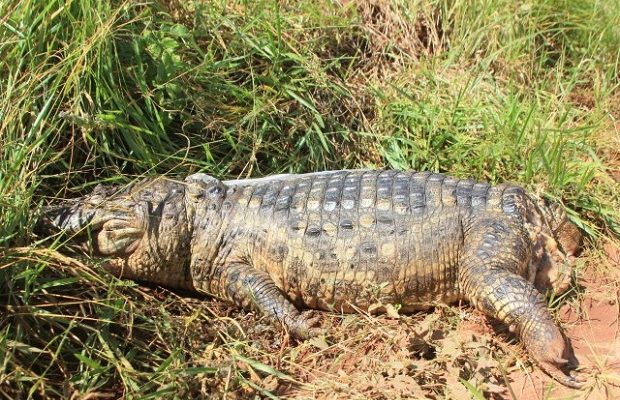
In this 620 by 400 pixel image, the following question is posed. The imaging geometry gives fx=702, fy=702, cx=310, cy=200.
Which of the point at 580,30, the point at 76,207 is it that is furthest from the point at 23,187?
the point at 580,30

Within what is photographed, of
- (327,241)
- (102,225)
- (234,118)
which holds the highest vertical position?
(234,118)

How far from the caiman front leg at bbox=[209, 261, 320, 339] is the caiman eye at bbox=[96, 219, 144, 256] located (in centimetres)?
46

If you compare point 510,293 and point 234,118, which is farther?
point 234,118

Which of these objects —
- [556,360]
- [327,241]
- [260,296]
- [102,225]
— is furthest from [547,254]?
[102,225]

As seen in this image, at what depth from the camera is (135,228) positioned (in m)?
3.47

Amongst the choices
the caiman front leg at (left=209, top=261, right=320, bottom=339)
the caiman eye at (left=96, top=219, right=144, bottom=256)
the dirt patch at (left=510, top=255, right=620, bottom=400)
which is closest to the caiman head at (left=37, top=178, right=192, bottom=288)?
the caiman eye at (left=96, top=219, right=144, bottom=256)

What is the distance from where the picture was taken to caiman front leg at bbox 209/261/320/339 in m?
3.33

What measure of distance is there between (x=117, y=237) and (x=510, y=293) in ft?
6.18

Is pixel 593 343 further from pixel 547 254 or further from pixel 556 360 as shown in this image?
pixel 547 254

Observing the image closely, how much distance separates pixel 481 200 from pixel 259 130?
1371mm

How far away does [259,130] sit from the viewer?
4105mm

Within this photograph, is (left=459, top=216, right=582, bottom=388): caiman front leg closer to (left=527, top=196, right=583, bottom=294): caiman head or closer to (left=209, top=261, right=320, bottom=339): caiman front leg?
(left=527, top=196, right=583, bottom=294): caiman head

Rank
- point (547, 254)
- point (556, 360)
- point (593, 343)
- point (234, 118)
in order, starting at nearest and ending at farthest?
point (556, 360)
point (593, 343)
point (547, 254)
point (234, 118)

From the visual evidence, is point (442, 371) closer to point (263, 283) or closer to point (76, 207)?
point (263, 283)
